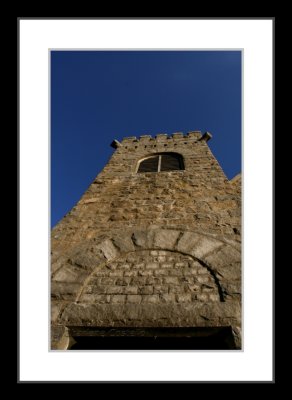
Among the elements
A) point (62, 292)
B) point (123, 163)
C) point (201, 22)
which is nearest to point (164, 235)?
point (62, 292)

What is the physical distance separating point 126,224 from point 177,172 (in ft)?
6.60

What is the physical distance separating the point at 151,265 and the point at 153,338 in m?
0.86

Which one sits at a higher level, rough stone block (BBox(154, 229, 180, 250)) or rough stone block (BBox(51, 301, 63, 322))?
rough stone block (BBox(154, 229, 180, 250))

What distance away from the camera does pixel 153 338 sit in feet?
8.93

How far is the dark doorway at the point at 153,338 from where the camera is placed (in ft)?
8.78

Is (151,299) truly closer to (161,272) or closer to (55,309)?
(161,272)

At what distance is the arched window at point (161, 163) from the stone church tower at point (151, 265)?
907 mm

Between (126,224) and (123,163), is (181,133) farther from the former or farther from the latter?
A: (126,224)

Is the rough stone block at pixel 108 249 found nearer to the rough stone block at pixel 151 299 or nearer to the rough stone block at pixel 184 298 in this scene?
the rough stone block at pixel 151 299

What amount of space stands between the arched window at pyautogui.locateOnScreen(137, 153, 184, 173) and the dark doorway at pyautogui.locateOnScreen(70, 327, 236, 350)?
405 centimetres

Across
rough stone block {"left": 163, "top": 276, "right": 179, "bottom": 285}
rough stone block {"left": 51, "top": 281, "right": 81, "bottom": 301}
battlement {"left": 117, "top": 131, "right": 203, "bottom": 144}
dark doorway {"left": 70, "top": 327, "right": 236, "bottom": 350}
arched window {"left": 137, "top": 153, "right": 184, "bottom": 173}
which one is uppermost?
battlement {"left": 117, "top": 131, "right": 203, "bottom": 144}

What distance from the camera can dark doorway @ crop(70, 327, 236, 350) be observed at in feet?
8.78

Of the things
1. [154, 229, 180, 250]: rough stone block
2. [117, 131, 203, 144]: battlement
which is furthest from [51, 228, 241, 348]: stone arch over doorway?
[117, 131, 203, 144]: battlement

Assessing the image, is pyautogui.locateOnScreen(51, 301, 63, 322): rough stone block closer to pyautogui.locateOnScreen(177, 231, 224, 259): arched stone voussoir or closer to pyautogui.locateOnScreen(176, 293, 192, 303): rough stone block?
pyautogui.locateOnScreen(176, 293, 192, 303): rough stone block
